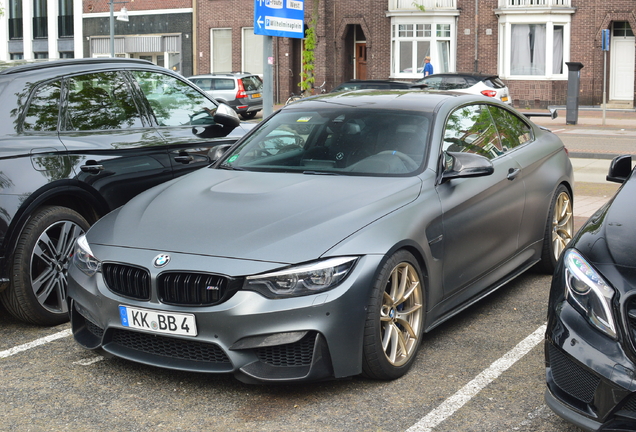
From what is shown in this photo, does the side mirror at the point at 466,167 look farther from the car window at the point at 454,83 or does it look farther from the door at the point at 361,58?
the door at the point at 361,58

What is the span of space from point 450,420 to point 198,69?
39611 mm

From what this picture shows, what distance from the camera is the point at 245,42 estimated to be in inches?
1608

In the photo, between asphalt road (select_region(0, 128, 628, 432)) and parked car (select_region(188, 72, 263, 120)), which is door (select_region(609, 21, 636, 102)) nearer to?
parked car (select_region(188, 72, 263, 120))

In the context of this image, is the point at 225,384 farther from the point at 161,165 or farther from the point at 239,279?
the point at 161,165

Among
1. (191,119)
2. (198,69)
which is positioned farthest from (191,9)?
(191,119)

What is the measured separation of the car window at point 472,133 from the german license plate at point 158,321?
2.10 m

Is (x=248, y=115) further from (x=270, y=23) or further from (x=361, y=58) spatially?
(x=270, y=23)

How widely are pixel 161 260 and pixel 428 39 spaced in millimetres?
34376

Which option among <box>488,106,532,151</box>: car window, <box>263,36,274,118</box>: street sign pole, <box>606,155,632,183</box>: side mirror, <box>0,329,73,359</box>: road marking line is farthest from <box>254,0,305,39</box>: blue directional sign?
<box>606,155,632,183</box>: side mirror

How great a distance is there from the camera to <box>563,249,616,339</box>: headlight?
10.6 ft

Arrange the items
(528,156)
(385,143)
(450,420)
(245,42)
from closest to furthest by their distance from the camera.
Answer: (450,420), (385,143), (528,156), (245,42)

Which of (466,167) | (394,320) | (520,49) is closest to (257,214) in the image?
(394,320)

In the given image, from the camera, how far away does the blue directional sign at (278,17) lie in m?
13.0

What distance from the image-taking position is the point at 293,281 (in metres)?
3.94
